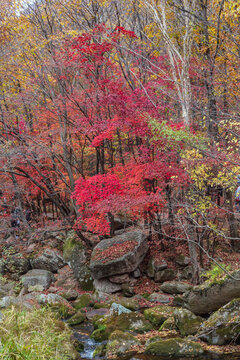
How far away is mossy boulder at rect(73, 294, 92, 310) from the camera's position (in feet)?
34.6

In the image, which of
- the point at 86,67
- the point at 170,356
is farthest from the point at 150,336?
the point at 86,67

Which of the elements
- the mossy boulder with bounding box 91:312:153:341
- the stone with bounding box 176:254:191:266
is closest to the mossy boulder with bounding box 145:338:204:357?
the mossy boulder with bounding box 91:312:153:341

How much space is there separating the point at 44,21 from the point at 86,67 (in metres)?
4.71

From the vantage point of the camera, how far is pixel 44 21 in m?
15.1

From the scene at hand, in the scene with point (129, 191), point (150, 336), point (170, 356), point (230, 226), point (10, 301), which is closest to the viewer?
point (170, 356)

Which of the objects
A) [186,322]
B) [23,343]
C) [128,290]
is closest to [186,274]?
[128,290]

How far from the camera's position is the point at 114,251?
1195 cm

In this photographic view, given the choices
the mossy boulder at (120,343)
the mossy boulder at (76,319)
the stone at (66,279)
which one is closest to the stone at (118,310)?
the mossy boulder at (76,319)

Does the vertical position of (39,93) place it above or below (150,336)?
above

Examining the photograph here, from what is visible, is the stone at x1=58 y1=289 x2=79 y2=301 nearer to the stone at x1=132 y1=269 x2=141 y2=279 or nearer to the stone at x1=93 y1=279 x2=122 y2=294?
the stone at x1=93 y1=279 x2=122 y2=294

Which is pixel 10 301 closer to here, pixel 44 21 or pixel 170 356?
pixel 170 356

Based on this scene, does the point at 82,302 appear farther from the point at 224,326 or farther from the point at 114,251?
the point at 224,326

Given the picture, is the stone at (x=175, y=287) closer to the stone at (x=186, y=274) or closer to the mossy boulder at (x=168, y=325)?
the stone at (x=186, y=274)

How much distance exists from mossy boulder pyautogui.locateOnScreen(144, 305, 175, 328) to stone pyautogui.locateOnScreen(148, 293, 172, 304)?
132 centimetres
